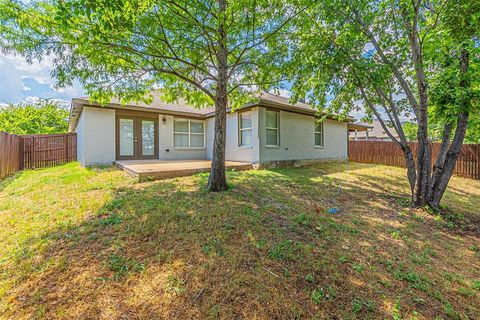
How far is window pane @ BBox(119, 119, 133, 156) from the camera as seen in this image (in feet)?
33.3

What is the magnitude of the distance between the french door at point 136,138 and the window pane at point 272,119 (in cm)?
555

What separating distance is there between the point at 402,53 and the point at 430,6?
4.13ft

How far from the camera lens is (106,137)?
381 inches

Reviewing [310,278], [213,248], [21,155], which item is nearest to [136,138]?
[21,155]

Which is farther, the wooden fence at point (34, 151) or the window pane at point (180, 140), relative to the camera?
the window pane at point (180, 140)

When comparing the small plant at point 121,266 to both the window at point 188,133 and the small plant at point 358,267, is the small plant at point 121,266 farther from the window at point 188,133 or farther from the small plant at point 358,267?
the window at point 188,133

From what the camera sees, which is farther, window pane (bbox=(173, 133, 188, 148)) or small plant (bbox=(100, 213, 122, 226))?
window pane (bbox=(173, 133, 188, 148))

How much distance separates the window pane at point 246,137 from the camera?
9.46m

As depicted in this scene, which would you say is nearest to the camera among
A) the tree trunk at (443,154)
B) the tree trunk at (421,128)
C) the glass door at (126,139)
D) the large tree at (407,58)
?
the large tree at (407,58)

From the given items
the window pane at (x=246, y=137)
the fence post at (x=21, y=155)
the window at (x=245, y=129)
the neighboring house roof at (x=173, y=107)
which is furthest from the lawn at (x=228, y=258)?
the fence post at (x=21, y=155)

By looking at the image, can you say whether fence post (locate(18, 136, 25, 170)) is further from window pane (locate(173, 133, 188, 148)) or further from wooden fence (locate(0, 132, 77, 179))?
window pane (locate(173, 133, 188, 148))

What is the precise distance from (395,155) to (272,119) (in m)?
8.73

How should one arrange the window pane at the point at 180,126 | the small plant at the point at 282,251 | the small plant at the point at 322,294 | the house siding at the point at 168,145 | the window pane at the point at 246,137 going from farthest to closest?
the window pane at the point at 180,126
the house siding at the point at 168,145
the window pane at the point at 246,137
the small plant at the point at 282,251
the small plant at the point at 322,294

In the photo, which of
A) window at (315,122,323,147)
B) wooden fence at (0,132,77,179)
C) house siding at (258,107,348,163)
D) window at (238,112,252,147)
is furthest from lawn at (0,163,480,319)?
window at (315,122,323,147)
